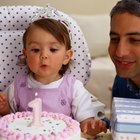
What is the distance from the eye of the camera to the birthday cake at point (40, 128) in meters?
0.73

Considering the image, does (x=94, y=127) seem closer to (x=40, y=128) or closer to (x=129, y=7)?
(x=40, y=128)

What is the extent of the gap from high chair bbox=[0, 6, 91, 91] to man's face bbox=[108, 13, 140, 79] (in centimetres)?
21

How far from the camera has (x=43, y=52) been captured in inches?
42.7

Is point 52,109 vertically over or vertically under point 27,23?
under

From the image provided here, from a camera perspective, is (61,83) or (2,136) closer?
Answer: (2,136)

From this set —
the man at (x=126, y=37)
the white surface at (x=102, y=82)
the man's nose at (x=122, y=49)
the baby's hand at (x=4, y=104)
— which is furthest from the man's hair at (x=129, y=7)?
the white surface at (x=102, y=82)

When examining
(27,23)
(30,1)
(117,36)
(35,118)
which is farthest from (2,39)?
(30,1)

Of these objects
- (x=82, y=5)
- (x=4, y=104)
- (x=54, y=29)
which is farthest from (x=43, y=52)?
(x=82, y=5)

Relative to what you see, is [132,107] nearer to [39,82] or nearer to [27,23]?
[39,82]

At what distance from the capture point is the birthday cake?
0.73m

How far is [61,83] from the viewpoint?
1.19m

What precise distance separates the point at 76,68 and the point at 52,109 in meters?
0.21

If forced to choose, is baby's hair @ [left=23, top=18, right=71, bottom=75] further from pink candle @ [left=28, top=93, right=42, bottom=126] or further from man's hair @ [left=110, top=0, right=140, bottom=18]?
pink candle @ [left=28, top=93, right=42, bottom=126]

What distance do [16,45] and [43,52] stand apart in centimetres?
19
